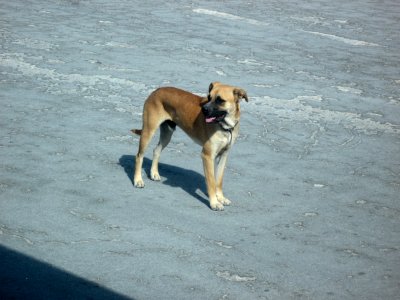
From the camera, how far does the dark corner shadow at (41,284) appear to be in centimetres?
407

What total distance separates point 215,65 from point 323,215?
6.20 meters

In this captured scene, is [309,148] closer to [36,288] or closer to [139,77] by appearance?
[139,77]

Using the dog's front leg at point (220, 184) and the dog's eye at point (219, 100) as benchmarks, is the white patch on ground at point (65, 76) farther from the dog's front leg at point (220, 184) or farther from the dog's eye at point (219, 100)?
the dog's eye at point (219, 100)

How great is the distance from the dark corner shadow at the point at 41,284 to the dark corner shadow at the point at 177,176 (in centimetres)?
209

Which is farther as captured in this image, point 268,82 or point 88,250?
point 268,82

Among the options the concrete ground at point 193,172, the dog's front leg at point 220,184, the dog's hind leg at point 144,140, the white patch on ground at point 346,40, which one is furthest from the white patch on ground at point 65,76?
the white patch on ground at point 346,40

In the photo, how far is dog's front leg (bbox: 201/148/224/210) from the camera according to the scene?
5.74 meters

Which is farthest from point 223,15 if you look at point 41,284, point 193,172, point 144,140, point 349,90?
point 41,284

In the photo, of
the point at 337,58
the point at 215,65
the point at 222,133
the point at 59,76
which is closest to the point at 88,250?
the point at 222,133

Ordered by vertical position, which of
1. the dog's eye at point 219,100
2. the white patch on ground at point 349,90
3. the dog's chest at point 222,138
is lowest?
the white patch on ground at point 349,90

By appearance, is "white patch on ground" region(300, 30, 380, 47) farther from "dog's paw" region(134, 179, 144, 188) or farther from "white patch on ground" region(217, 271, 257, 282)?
"white patch on ground" region(217, 271, 257, 282)

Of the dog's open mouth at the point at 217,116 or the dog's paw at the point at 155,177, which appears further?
the dog's paw at the point at 155,177

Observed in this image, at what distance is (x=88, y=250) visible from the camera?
4.77 metres

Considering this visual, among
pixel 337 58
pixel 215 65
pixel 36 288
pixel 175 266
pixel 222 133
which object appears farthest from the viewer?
pixel 337 58
